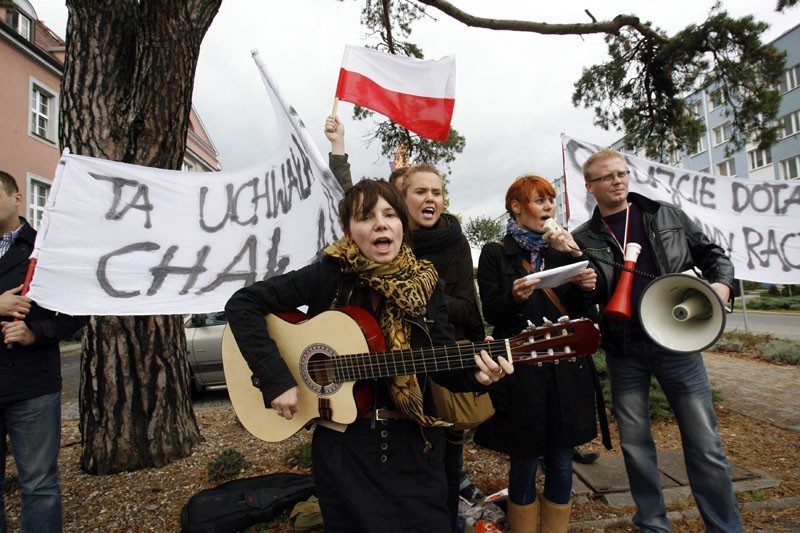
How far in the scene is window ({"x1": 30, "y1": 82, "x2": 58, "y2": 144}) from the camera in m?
17.2

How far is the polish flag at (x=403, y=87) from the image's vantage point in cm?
324

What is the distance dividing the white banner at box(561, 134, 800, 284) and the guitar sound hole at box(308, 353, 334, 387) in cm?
282

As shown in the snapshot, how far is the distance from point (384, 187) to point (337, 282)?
43 cm

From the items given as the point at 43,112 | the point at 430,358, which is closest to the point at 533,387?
the point at 430,358

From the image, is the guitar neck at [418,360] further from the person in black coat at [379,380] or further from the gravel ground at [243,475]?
the gravel ground at [243,475]

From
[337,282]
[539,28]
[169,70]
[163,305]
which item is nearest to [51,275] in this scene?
[163,305]

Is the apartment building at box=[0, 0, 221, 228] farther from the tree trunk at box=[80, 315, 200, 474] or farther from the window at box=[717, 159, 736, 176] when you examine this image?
the window at box=[717, 159, 736, 176]

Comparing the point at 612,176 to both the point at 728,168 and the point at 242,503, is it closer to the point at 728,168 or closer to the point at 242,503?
the point at 242,503

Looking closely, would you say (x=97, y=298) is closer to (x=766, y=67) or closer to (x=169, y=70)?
(x=169, y=70)

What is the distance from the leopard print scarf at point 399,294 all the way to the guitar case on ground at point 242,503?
5.56 ft

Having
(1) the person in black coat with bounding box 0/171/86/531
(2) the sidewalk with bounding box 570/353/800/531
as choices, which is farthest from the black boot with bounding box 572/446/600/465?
(1) the person in black coat with bounding box 0/171/86/531

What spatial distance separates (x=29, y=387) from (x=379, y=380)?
6.17 ft

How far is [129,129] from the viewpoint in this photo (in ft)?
11.9

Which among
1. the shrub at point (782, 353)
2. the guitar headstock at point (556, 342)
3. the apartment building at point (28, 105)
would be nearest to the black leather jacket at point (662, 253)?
the guitar headstock at point (556, 342)
